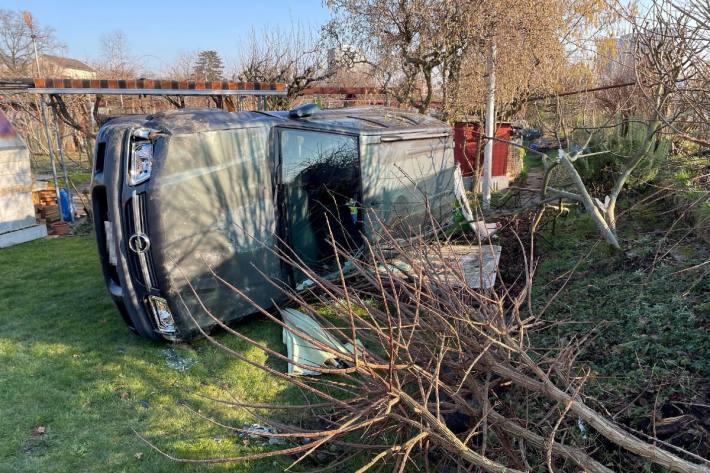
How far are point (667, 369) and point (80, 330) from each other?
516 cm

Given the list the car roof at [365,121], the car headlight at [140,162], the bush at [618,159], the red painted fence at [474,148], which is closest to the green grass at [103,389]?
the car headlight at [140,162]

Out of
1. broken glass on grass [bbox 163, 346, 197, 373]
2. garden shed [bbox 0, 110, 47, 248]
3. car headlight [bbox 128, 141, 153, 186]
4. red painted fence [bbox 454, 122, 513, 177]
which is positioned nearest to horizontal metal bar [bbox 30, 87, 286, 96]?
garden shed [bbox 0, 110, 47, 248]

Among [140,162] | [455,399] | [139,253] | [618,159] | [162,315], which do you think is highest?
[140,162]

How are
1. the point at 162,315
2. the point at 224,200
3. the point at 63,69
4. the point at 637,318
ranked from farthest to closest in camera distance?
the point at 63,69, the point at 224,200, the point at 162,315, the point at 637,318

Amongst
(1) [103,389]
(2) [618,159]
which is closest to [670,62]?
(2) [618,159]

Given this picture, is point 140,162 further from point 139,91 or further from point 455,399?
point 139,91

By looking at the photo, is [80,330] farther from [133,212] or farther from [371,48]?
[371,48]

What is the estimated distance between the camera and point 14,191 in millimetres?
8898

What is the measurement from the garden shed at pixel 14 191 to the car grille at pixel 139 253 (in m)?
6.08

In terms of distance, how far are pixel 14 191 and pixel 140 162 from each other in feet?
21.0

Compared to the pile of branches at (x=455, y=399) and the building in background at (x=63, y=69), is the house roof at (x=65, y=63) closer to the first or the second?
the building in background at (x=63, y=69)

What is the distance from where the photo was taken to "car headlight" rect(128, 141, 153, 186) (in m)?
4.14

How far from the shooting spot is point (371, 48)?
969 centimetres

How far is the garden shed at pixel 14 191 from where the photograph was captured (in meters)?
8.68
